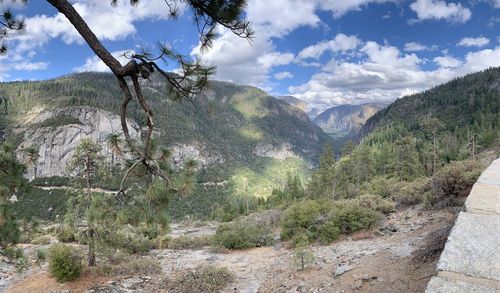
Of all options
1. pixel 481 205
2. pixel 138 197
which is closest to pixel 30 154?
pixel 138 197

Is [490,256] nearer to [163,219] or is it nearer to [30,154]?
[163,219]

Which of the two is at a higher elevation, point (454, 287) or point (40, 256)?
point (454, 287)

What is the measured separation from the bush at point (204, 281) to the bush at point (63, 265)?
4.10m

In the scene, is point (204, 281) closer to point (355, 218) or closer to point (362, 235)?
point (362, 235)

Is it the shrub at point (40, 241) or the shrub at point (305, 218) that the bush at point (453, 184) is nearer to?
the shrub at point (305, 218)

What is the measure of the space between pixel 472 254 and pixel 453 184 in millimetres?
12044

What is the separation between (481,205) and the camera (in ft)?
13.0

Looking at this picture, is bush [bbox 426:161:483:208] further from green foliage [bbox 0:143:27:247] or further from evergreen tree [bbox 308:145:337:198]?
evergreen tree [bbox 308:145:337:198]

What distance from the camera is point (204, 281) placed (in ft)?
40.9

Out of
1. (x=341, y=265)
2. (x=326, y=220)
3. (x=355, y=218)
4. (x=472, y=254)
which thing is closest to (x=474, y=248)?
(x=472, y=254)

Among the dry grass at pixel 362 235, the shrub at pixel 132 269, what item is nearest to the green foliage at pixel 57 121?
the shrub at pixel 132 269

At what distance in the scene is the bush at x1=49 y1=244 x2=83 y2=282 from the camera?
1366 centimetres

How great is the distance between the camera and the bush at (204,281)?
12156mm

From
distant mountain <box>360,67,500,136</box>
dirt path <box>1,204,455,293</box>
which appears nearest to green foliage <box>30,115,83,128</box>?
distant mountain <box>360,67,500,136</box>
